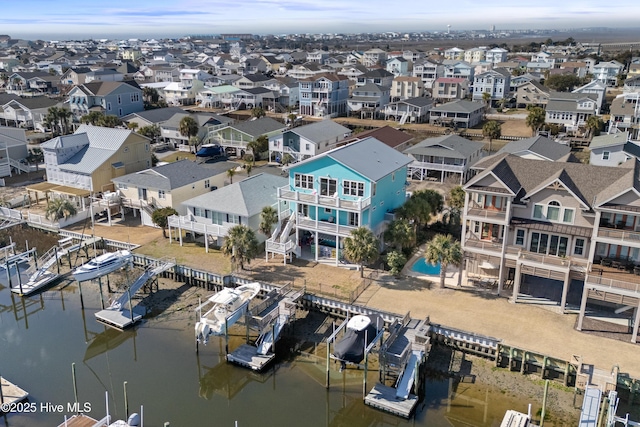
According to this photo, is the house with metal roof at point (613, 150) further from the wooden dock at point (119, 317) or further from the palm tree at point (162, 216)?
the wooden dock at point (119, 317)

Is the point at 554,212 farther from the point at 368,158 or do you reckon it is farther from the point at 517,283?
the point at 368,158

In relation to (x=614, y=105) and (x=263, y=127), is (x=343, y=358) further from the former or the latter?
(x=614, y=105)

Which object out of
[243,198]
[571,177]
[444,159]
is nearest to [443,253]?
[571,177]

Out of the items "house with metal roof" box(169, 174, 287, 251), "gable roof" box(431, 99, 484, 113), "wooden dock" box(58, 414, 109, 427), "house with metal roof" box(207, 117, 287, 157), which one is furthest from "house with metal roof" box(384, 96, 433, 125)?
"wooden dock" box(58, 414, 109, 427)

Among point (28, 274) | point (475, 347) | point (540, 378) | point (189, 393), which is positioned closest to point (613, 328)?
point (540, 378)

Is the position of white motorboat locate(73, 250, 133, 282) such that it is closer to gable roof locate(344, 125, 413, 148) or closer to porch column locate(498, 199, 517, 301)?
porch column locate(498, 199, 517, 301)
